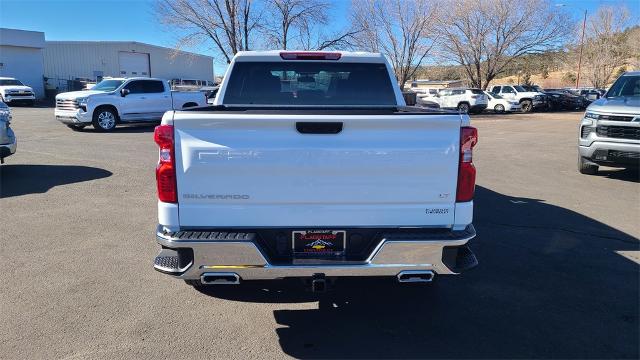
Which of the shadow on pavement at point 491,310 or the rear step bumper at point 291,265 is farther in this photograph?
the shadow on pavement at point 491,310

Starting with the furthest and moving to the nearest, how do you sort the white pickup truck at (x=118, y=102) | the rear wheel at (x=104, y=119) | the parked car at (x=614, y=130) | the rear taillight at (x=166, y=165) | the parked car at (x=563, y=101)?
the parked car at (x=563, y=101) → the rear wheel at (x=104, y=119) → the white pickup truck at (x=118, y=102) → the parked car at (x=614, y=130) → the rear taillight at (x=166, y=165)

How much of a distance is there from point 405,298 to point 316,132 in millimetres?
1854

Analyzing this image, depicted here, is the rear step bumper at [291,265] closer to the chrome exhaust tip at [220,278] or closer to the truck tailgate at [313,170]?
the chrome exhaust tip at [220,278]

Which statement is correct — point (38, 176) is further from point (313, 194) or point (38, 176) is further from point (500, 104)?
point (500, 104)

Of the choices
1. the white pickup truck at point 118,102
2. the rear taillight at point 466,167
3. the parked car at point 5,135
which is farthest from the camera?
the white pickup truck at point 118,102

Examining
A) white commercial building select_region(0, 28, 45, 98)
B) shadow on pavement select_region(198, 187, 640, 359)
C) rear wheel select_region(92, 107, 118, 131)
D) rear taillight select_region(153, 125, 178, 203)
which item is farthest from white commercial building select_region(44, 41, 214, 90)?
rear taillight select_region(153, 125, 178, 203)

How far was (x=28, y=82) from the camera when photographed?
1730 inches

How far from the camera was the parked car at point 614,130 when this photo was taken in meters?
8.78

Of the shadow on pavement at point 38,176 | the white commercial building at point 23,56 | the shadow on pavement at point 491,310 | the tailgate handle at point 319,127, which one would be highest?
the white commercial building at point 23,56

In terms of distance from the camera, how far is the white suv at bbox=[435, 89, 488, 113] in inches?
1276

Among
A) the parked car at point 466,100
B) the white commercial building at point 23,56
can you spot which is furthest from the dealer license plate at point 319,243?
the white commercial building at point 23,56

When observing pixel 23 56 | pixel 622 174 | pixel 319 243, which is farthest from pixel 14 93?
pixel 319 243

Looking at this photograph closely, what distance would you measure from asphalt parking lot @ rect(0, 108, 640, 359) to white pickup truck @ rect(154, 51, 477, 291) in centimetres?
60

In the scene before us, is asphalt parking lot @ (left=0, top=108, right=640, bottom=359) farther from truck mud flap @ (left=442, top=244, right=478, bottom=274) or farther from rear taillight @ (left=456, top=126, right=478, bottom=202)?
rear taillight @ (left=456, top=126, right=478, bottom=202)
